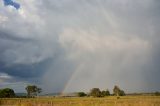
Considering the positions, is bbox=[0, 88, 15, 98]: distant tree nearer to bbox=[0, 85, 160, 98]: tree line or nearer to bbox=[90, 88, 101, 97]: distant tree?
bbox=[0, 85, 160, 98]: tree line

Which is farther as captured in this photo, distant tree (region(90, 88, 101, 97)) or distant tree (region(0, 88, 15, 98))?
distant tree (region(90, 88, 101, 97))

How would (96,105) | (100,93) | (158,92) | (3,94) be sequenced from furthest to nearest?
(158,92) → (100,93) → (3,94) → (96,105)

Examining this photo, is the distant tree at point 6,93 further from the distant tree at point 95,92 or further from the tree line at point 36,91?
the distant tree at point 95,92

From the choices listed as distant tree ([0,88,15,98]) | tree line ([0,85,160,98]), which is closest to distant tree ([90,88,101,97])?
tree line ([0,85,160,98])

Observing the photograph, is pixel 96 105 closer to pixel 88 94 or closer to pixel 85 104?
pixel 85 104

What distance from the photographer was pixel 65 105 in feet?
140

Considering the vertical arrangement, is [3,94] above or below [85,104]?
above

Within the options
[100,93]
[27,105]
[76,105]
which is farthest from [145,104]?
[100,93]

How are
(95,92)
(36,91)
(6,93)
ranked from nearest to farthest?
(6,93) < (95,92) < (36,91)

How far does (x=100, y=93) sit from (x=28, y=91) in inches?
1986

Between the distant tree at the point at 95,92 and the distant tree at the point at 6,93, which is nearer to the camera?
the distant tree at the point at 6,93

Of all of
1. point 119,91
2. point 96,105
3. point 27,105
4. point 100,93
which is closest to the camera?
point 27,105

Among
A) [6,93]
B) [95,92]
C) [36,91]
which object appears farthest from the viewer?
[36,91]

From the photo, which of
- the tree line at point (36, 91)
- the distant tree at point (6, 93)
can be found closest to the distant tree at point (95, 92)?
the tree line at point (36, 91)
